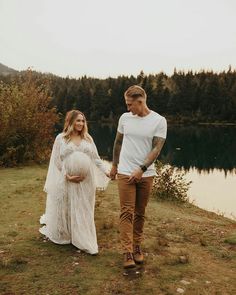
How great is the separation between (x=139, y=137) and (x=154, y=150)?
28 cm

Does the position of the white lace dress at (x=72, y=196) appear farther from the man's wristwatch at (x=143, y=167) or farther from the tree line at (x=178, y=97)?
the tree line at (x=178, y=97)

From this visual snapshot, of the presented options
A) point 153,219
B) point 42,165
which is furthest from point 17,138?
point 153,219

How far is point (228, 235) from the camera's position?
7906mm

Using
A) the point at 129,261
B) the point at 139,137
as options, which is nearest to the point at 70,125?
the point at 139,137

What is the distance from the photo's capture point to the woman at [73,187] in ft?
21.7

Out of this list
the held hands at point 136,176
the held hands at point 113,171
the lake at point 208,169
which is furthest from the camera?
the lake at point 208,169

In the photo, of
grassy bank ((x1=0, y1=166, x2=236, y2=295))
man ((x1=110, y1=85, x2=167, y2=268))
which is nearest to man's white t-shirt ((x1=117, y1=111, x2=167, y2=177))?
man ((x1=110, y1=85, x2=167, y2=268))

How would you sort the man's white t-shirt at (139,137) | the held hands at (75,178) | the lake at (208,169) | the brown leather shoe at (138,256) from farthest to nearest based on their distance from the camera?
the lake at (208,169) → the held hands at (75,178) → the brown leather shoe at (138,256) → the man's white t-shirt at (139,137)

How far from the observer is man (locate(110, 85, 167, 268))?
5633mm

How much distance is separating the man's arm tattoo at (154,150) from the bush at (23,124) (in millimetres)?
13673

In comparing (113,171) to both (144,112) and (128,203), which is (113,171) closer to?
(128,203)

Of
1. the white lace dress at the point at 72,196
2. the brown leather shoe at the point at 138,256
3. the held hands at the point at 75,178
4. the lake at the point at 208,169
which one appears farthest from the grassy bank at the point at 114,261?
the lake at the point at 208,169

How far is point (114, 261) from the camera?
613cm

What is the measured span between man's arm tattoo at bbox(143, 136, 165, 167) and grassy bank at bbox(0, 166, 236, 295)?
5.07 feet
